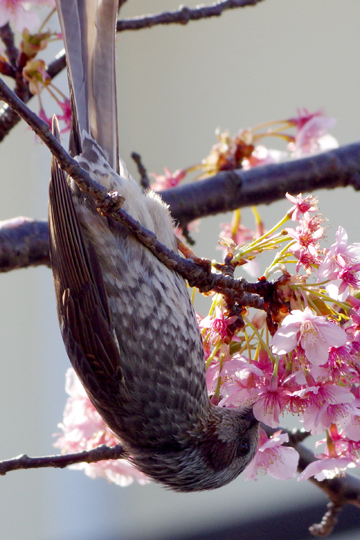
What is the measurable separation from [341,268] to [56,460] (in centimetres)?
89

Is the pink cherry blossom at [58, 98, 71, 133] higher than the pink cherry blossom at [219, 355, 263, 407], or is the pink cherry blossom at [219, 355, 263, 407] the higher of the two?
the pink cherry blossom at [58, 98, 71, 133]

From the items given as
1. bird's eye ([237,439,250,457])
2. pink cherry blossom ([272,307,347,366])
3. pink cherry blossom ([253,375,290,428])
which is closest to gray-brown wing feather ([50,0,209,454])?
bird's eye ([237,439,250,457])

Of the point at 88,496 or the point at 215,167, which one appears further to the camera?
the point at 88,496

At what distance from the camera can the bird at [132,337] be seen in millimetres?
1700

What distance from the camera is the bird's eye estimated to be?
5.69 feet

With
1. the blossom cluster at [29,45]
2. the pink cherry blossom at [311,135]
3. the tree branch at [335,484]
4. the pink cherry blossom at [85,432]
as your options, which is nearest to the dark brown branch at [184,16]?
the blossom cluster at [29,45]

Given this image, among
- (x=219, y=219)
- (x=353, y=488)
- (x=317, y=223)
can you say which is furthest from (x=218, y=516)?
(x=317, y=223)

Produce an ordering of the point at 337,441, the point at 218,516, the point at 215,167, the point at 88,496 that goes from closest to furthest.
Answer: the point at 337,441 → the point at 215,167 → the point at 218,516 → the point at 88,496

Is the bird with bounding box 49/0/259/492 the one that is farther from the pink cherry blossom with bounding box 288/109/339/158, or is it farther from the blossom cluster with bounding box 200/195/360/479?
Result: the pink cherry blossom with bounding box 288/109/339/158

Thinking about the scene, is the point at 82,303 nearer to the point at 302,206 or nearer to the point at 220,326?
the point at 220,326

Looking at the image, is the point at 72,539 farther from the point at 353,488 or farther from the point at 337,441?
the point at 337,441

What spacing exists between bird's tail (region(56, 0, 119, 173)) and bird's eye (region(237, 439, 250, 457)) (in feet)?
3.01

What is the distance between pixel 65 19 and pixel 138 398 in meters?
1.11

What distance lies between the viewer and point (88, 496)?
5.11m
